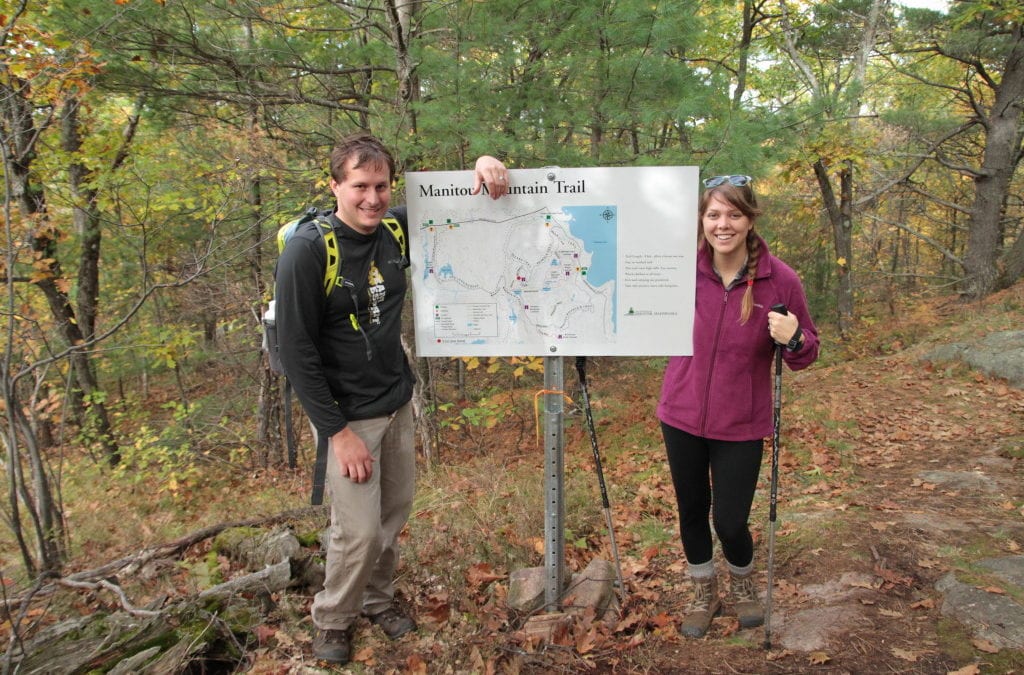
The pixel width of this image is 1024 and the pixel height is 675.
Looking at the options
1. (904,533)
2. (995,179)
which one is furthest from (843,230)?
(904,533)

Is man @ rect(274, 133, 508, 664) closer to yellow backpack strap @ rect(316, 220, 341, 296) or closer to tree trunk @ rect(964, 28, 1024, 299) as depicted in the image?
yellow backpack strap @ rect(316, 220, 341, 296)

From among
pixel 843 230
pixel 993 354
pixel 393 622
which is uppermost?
pixel 843 230

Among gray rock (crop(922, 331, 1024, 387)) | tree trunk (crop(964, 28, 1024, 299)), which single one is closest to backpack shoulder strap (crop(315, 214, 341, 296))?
gray rock (crop(922, 331, 1024, 387))

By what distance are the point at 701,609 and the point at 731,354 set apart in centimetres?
147

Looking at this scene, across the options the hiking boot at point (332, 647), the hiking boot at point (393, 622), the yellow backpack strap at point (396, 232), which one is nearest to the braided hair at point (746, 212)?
the yellow backpack strap at point (396, 232)

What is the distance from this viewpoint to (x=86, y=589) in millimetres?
3666

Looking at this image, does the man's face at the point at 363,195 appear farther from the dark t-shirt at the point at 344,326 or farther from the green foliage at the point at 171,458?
the green foliage at the point at 171,458

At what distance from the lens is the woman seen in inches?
106

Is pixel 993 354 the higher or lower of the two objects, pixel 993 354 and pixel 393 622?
the higher

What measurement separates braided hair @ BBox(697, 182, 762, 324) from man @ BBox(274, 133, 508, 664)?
98 cm

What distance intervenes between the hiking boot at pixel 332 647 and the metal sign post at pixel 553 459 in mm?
1101

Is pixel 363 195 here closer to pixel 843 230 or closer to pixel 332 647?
pixel 332 647

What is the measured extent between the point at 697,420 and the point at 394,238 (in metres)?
1.76

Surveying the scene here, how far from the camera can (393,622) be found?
3.11 metres
